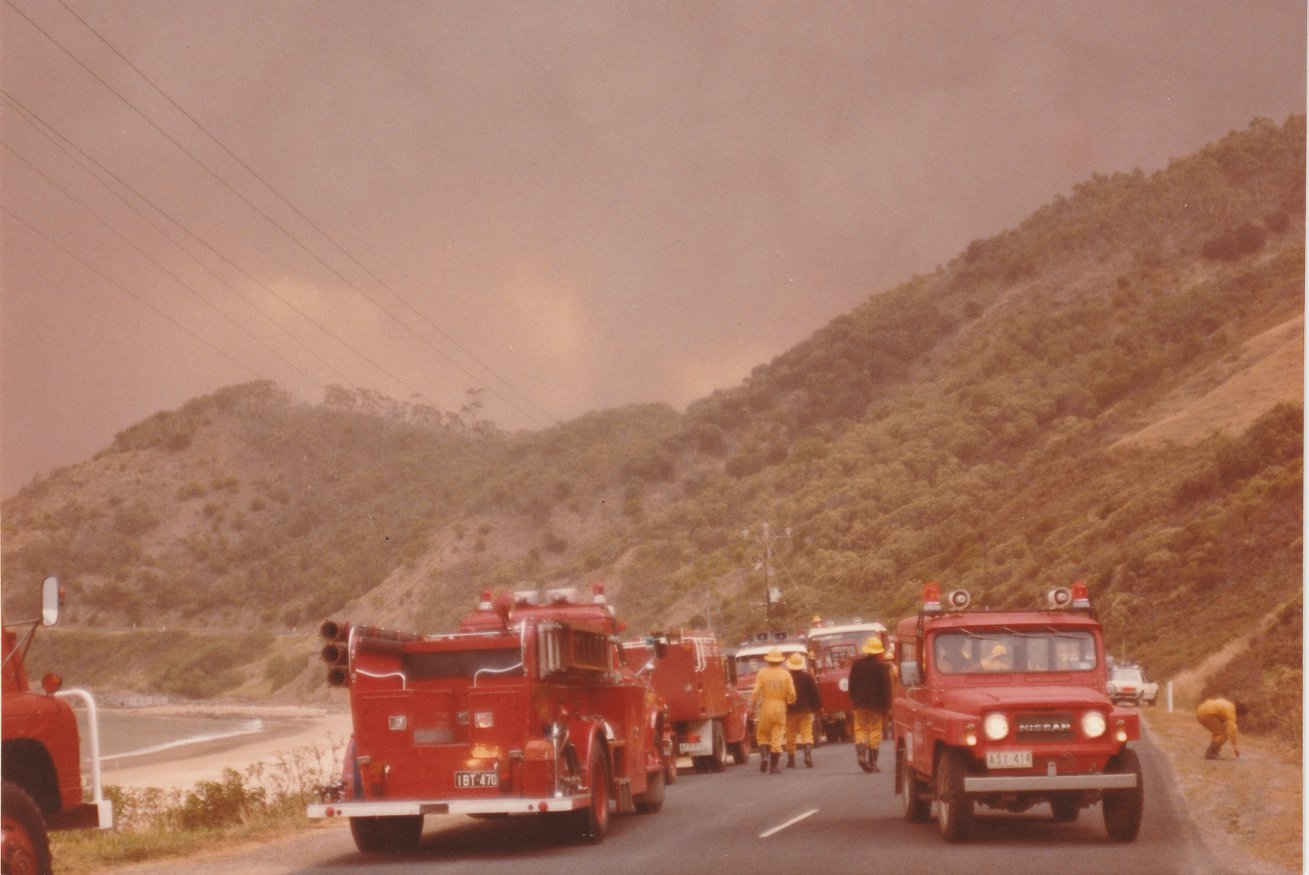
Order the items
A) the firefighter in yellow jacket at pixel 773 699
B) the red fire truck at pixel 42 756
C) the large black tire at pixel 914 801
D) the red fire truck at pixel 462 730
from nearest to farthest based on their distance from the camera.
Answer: the red fire truck at pixel 42 756
the red fire truck at pixel 462 730
the large black tire at pixel 914 801
the firefighter in yellow jacket at pixel 773 699

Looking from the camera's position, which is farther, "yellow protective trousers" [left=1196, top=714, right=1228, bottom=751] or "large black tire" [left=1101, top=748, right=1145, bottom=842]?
"yellow protective trousers" [left=1196, top=714, right=1228, bottom=751]

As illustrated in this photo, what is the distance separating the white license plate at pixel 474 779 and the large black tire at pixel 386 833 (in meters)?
1.40

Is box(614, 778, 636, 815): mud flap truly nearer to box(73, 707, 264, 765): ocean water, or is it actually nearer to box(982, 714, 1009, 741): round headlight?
box(982, 714, 1009, 741): round headlight

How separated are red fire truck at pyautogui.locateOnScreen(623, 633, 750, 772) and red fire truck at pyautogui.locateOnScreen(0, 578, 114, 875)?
47.7 feet

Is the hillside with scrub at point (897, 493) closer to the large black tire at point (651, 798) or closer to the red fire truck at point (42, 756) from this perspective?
the large black tire at point (651, 798)

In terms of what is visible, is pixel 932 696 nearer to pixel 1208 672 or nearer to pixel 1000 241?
pixel 1208 672

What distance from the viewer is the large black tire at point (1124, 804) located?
1502cm

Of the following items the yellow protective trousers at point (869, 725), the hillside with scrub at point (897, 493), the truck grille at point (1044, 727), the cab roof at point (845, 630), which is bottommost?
the yellow protective trousers at point (869, 725)

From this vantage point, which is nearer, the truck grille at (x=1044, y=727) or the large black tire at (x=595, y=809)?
the truck grille at (x=1044, y=727)

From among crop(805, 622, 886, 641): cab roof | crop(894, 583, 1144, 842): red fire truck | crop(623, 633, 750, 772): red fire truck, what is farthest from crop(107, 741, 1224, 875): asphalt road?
crop(805, 622, 886, 641): cab roof

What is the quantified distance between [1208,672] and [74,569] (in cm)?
14342

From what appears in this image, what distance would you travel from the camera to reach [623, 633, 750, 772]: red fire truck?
91.5 ft

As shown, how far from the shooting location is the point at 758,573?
89938 millimetres

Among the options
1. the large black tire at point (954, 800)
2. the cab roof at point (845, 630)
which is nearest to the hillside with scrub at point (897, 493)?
the cab roof at point (845, 630)
